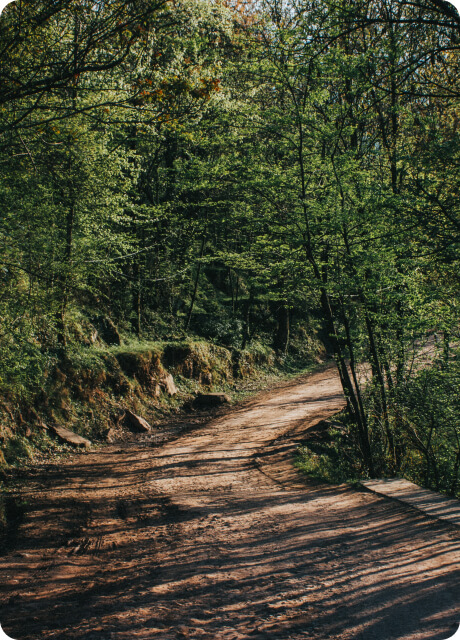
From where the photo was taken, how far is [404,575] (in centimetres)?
401

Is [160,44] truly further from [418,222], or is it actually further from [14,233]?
[418,222]

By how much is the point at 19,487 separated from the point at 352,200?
8.24 meters

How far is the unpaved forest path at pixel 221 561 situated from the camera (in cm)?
349

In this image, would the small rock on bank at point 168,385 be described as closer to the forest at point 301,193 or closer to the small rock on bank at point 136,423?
the forest at point 301,193

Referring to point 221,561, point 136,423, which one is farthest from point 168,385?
point 221,561

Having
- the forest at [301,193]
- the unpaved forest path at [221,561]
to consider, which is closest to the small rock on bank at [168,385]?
the forest at [301,193]

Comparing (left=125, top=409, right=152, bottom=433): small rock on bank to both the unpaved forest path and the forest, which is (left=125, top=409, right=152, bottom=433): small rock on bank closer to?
the forest

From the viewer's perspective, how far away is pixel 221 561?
188 inches

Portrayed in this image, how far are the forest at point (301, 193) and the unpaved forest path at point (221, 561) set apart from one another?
240cm

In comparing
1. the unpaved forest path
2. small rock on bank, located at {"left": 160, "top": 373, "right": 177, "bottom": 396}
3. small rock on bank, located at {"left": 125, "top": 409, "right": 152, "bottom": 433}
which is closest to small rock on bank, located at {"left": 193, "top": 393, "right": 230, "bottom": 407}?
small rock on bank, located at {"left": 160, "top": 373, "right": 177, "bottom": 396}

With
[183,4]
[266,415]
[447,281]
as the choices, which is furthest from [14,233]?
[183,4]

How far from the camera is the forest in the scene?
473cm

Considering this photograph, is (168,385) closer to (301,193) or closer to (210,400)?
(210,400)

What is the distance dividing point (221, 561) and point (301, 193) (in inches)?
275
